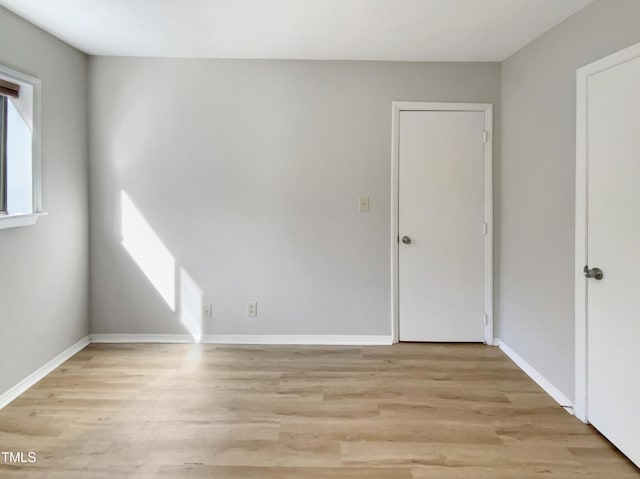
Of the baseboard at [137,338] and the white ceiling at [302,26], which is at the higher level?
the white ceiling at [302,26]

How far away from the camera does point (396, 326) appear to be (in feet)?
12.2

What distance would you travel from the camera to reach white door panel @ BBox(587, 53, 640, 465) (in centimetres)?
206

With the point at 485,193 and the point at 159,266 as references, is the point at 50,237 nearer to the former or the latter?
the point at 159,266

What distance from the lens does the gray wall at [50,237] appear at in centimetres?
269

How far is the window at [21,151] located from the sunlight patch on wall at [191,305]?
3.94ft

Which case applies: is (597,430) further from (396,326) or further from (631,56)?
(631,56)

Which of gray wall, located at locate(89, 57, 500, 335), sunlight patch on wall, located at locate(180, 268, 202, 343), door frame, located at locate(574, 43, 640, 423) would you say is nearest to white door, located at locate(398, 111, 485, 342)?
gray wall, located at locate(89, 57, 500, 335)

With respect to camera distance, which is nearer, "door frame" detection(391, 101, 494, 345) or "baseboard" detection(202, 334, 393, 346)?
"door frame" detection(391, 101, 494, 345)

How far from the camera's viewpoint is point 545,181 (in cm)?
292

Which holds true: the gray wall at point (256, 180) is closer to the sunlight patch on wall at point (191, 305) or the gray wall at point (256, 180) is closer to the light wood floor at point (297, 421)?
the sunlight patch on wall at point (191, 305)

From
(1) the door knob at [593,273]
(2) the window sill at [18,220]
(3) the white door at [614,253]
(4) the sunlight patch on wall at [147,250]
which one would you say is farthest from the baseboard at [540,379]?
(2) the window sill at [18,220]

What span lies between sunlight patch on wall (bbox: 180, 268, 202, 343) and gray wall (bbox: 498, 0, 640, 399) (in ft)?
8.30

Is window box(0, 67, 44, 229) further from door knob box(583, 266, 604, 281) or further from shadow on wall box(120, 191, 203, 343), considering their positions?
door knob box(583, 266, 604, 281)

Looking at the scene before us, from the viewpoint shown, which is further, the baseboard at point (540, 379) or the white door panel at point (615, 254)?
the baseboard at point (540, 379)
